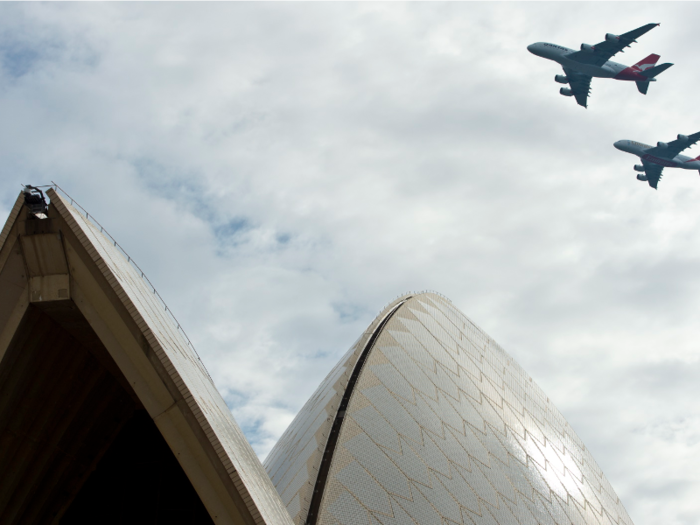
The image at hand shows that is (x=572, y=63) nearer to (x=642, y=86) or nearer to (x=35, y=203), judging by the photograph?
(x=642, y=86)

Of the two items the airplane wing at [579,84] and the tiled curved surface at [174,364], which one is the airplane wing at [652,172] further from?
the tiled curved surface at [174,364]

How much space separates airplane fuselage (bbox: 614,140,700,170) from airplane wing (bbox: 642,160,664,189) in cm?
158

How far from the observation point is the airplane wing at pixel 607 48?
7119 centimetres

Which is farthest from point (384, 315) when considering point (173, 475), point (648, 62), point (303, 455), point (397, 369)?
point (648, 62)

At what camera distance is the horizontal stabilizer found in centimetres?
7775

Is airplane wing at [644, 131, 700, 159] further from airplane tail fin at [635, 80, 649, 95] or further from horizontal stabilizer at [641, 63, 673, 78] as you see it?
horizontal stabilizer at [641, 63, 673, 78]

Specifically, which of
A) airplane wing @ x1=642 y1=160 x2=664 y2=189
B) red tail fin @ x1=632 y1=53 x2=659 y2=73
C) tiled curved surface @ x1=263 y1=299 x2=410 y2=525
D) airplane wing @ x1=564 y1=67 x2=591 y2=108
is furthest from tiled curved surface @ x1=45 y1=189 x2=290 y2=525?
airplane wing @ x1=642 y1=160 x2=664 y2=189

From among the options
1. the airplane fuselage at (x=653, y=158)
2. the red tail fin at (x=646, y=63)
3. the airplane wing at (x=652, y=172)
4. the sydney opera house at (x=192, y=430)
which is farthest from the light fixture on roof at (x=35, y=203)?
the airplane wing at (x=652, y=172)

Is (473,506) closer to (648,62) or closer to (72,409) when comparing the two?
(72,409)

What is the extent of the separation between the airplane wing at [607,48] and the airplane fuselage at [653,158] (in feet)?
41.0

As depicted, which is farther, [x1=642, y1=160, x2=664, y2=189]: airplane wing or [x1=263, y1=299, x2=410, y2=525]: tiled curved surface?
[x1=642, y1=160, x2=664, y2=189]: airplane wing

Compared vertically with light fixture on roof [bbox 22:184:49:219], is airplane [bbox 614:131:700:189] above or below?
above

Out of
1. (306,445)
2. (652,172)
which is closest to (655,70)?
(652,172)

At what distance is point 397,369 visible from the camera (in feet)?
107
